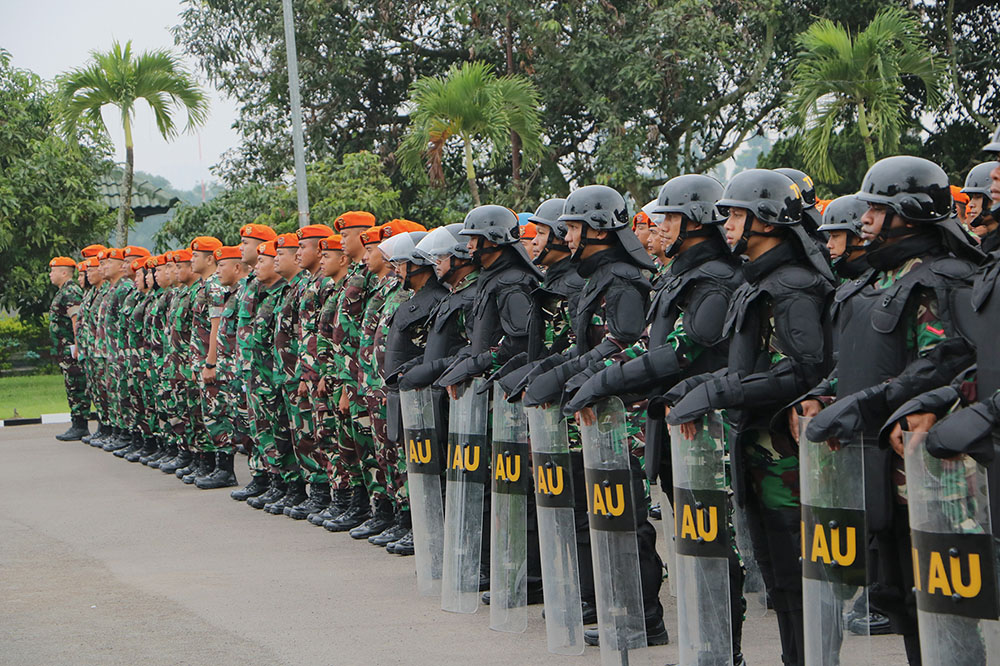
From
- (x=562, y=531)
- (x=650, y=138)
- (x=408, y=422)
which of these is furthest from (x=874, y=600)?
(x=650, y=138)

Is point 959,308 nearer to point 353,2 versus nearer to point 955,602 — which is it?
point 955,602

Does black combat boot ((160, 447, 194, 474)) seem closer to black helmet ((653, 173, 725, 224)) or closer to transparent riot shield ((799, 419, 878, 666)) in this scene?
black helmet ((653, 173, 725, 224))

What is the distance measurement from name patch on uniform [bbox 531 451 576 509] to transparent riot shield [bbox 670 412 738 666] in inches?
38.1

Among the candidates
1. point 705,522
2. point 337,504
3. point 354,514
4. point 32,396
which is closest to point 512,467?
point 705,522

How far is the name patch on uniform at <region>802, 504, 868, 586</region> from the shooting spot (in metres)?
4.31

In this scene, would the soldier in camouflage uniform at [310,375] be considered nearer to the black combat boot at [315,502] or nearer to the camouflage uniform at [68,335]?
the black combat boot at [315,502]

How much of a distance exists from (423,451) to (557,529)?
5.11 ft

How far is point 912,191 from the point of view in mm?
4707

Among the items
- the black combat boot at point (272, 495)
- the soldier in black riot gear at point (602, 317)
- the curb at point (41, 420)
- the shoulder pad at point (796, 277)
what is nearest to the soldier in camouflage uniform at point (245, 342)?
the black combat boot at point (272, 495)

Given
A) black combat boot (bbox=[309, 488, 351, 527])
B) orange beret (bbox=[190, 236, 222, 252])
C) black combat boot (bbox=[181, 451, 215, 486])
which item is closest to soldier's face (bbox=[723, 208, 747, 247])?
black combat boot (bbox=[309, 488, 351, 527])

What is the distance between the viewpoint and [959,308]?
4469 mm

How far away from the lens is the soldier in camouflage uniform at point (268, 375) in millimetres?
10688

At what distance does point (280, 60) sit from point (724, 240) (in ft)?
59.4

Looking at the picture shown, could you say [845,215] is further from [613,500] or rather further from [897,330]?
[613,500]
